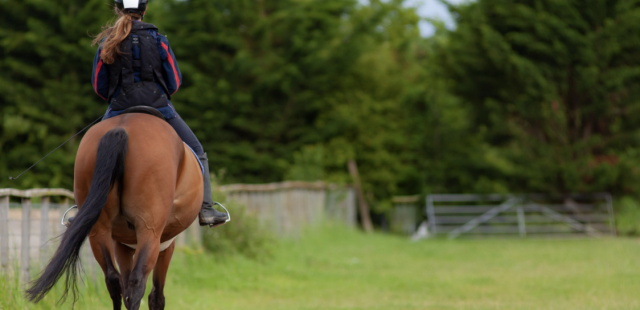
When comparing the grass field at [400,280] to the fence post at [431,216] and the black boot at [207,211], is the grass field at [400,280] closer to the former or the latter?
the black boot at [207,211]

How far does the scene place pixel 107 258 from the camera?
493 centimetres

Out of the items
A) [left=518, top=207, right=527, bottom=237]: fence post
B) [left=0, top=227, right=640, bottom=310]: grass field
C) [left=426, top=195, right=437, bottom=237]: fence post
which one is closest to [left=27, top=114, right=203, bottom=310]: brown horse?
[left=0, top=227, right=640, bottom=310]: grass field

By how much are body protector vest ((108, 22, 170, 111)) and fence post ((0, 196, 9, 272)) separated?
1.72 meters

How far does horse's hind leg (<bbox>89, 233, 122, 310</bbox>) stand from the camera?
491cm

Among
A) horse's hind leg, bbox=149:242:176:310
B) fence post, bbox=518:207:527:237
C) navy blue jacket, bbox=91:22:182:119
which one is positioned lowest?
fence post, bbox=518:207:527:237

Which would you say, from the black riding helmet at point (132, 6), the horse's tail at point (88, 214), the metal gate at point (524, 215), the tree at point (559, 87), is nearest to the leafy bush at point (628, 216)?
the metal gate at point (524, 215)

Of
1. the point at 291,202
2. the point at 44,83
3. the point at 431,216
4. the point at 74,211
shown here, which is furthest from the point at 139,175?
the point at 44,83

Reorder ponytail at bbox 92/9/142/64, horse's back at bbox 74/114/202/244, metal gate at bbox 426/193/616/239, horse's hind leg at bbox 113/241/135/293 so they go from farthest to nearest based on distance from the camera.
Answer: metal gate at bbox 426/193/616/239 → horse's hind leg at bbox 113/241/135/293 → ponytail at bbox 92/9/142/64 → horse's back at bbox 74/114/202/244

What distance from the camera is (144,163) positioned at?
4684mm

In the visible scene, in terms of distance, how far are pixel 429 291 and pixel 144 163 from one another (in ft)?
19.7

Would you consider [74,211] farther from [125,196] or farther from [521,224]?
[521,224]

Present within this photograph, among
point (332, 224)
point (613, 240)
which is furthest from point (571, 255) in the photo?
point (332, 224)

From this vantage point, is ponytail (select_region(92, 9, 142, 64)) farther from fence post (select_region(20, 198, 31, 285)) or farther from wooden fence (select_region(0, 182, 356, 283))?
fence post (select_region(20, 198, 31, 285))

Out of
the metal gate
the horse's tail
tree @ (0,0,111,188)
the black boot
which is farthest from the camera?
tree @ (0,0,111,188)
